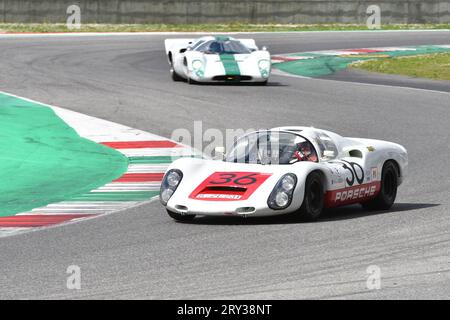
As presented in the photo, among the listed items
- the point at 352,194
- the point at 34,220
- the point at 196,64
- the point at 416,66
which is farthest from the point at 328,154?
the point at 416,66

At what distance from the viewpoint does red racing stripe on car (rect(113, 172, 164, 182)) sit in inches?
591

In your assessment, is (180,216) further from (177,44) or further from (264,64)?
(177,44)

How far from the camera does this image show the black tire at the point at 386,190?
41.9 feet

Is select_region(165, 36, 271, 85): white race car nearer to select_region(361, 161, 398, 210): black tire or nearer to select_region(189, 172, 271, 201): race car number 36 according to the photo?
select_region(361, 161, 398, 210): black tire

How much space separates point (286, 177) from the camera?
459 inches

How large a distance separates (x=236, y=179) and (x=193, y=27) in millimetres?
34174

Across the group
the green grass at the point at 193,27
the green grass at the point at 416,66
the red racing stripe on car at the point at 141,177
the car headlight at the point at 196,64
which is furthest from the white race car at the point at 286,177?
the green grass at the point at 193,27

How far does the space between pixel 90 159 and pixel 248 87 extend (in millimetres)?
10881

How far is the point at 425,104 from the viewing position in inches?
933

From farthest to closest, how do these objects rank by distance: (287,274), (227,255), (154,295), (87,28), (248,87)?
(87,28) < (248,87) < (227,255) < (287,274) < (154,295)

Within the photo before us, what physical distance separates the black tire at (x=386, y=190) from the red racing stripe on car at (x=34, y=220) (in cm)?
307

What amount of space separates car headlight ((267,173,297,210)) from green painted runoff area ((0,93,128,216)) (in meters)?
3.12
